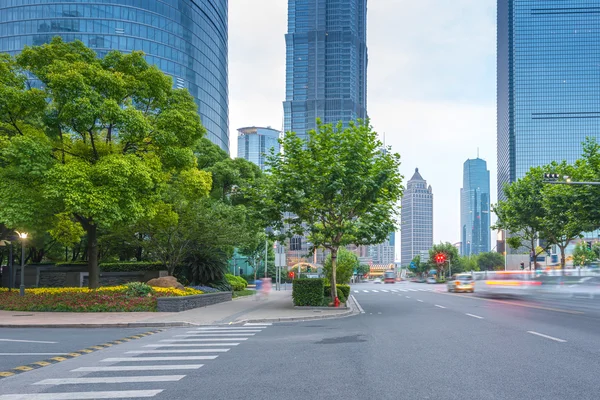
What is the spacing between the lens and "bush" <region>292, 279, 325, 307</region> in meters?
26.3

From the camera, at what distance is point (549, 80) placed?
528ft

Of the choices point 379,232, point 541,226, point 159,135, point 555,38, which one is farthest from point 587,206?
point 555,38

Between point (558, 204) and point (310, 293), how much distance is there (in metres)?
28.3

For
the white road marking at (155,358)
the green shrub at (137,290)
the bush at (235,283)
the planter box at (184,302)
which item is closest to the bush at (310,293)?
the planter box at (184,302)

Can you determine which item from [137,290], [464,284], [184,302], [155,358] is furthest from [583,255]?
[155,358]

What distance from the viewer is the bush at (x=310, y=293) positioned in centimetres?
2628

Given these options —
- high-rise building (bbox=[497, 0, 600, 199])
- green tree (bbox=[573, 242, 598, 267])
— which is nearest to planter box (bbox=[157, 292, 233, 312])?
green tree (bbox=[573, 242, 598, 267])

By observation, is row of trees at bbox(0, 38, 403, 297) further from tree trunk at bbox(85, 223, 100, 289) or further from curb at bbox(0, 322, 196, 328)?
curb at bbox(0, 322, 196, 328)

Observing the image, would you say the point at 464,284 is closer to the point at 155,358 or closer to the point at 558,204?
the point at 558,204

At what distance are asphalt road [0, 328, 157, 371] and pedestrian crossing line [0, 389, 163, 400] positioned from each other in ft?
9.43

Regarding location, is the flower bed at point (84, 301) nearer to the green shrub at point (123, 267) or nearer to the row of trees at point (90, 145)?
the row of trees at point (90, 145)

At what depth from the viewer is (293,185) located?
1041 inches

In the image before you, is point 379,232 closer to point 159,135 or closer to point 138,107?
point 159,135

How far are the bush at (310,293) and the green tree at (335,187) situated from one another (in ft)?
3.50
